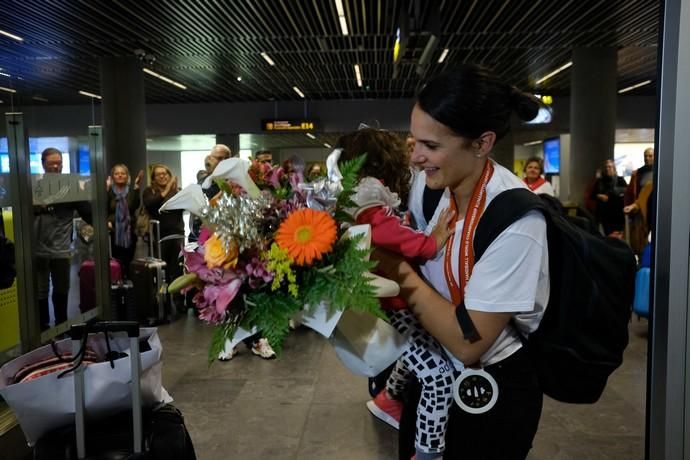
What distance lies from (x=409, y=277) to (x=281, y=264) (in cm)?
35

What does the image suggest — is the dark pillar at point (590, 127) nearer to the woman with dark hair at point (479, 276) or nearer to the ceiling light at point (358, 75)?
the ceiling light at point (358, 75)

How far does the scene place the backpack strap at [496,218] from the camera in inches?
46.0

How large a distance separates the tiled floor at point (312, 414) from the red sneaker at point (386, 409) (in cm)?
8

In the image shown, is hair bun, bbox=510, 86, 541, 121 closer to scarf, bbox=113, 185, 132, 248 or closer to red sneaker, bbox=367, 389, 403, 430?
red sneaker, bbox=367, 389, 403, 430

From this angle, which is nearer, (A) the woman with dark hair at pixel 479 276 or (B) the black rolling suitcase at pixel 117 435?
(A) the woman with dark hair at pixel 479 276

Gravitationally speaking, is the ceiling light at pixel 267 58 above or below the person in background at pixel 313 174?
above

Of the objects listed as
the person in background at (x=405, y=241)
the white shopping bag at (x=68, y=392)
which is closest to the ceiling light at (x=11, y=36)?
the white shopping bag at (x=68, y=392)

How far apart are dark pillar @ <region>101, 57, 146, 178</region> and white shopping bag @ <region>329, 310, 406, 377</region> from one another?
30.0 ft

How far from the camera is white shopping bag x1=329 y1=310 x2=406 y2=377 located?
127cm

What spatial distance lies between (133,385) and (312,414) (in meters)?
2.08

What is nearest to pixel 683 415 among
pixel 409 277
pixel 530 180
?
pixel 409 277

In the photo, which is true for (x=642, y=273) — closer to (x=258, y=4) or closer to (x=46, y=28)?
(x=258, y=4)

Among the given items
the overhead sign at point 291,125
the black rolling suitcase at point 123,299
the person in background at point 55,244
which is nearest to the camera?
the person in background at point 55,244

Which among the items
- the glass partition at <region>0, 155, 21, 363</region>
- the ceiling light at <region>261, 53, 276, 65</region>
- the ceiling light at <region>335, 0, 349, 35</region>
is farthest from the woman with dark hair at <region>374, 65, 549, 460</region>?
the ceiling light at <region>261, 53, 276, 65</region>
